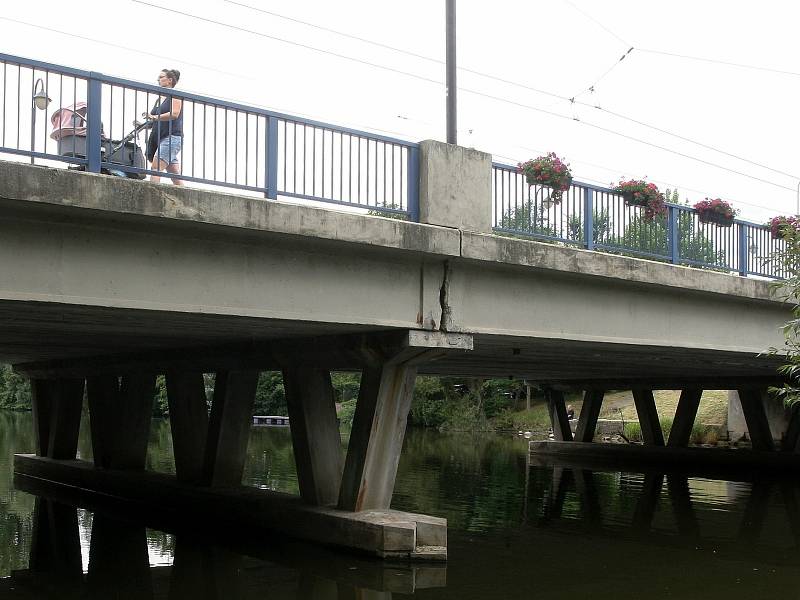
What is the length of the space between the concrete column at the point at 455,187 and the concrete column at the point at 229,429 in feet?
17.5

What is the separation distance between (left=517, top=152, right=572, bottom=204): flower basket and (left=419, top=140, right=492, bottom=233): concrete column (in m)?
0.94

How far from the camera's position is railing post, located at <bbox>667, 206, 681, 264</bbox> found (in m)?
16.2

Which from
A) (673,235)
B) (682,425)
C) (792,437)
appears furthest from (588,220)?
(682,425)

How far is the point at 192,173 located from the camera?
10.6 m

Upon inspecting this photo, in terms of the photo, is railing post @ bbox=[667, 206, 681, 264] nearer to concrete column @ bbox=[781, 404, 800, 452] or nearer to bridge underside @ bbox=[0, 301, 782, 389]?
bridge underside @ bbox=[0, 301, 782, 389]

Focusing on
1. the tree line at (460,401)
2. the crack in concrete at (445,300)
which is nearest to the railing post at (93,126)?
the crack in concrete at (445,300)

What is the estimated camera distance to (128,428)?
2077 centimetres

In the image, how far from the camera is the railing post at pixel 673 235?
16.2m

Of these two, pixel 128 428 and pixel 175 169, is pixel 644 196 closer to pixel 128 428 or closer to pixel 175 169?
pixel 175 169

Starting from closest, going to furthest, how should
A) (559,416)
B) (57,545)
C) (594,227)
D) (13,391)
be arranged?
(57,545) → (594,227) → (559,416) → (13,391)

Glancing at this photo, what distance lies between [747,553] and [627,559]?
1984mm

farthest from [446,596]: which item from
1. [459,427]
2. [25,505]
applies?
[459,427]

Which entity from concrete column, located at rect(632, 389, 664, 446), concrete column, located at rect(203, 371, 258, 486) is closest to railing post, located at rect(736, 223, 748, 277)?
concrete column, located at rect(203, 371, 258, 486)

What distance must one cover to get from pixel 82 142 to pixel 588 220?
24.5 ft
